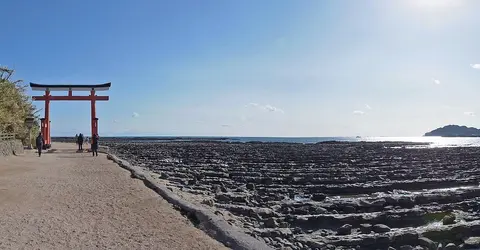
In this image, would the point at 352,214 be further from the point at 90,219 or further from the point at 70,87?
the point at 70,87

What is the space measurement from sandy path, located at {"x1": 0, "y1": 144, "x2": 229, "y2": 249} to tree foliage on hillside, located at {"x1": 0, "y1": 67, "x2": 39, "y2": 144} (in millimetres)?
17531

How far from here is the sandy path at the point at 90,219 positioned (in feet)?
21.5

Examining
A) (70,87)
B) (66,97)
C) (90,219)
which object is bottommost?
(90,219)

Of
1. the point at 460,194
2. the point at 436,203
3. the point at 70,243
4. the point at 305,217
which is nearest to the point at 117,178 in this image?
the point at 305,217

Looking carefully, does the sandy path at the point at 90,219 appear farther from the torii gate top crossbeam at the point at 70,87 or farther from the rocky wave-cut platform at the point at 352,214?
the torii gate top crossbeam at the point at 70,87

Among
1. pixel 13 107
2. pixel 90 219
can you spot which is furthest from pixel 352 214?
pixel 13 107

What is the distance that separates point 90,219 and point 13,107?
27263mm

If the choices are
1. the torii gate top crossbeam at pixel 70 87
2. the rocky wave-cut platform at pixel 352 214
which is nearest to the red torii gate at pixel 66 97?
the torii gate top crossbeam at pixel 70 87

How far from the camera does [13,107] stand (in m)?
31.0

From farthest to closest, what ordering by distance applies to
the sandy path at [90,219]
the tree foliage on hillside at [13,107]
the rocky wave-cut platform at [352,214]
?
1. the tree foliage on hillside at [13,107]
2. the rocky wave-cut platform at [352,214]
3. the sandy path at [90,219]

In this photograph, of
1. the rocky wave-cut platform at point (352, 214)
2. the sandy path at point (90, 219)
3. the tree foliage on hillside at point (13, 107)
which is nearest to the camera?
the sandy path at point (90, 219)

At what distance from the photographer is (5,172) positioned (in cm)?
1673

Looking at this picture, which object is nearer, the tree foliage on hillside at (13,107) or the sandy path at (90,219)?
the sandy path at (90,219)

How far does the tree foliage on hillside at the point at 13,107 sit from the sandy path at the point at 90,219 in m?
17.5
